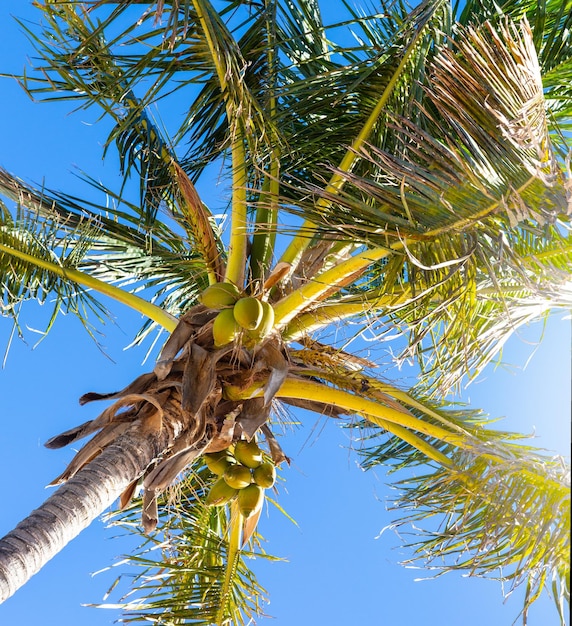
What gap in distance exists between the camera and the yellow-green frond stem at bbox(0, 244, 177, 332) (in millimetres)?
4168

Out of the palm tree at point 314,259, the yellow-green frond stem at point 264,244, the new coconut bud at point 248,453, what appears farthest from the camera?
the yellow-green frond stem at point 264,244

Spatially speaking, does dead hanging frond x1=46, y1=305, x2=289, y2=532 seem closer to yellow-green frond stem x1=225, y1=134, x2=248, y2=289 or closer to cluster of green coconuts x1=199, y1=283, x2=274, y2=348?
cluster of green coconuts x1=199, y1=283, x2=274, y2=348

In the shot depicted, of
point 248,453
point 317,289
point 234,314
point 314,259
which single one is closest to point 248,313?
point 234,314

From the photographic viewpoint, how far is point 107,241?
507cm

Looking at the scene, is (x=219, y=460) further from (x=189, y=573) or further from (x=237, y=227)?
(x=237, y=227)

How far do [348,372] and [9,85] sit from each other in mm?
8848

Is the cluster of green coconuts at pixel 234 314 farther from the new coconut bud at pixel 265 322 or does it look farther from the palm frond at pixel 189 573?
the palm frond at pixel 189 573

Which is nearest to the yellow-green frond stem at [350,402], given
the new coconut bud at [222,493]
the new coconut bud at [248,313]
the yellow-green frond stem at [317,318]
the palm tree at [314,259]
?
the palm tree at [314,259]

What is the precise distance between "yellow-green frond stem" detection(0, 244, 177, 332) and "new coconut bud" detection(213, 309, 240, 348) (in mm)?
657

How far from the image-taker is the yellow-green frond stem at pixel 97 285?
13.7 feet

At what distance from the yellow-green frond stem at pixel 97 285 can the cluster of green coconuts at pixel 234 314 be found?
1.85 feet

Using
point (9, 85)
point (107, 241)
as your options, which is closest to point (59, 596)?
point (9, 85)

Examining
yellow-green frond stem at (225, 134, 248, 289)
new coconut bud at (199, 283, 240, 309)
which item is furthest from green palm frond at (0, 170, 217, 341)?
new coconut bud at (199, 283, 240, 309)

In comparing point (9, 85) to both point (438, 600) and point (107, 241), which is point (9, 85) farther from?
point (438, 600)
